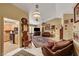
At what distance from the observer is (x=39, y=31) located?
7.92 feet

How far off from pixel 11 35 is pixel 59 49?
881 millimetres

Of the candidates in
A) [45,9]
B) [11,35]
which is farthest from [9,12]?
[45,9]

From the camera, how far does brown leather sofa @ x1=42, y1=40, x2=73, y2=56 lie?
2316 millimetres

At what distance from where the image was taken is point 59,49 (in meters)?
2.34

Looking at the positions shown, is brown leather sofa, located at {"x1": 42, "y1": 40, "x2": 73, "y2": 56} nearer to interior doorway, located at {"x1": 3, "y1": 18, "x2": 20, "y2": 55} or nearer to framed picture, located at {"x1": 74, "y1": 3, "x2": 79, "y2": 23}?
framed picture, located at {"x1": 74, "y1": 3, "x2": 79, "y2": 23}

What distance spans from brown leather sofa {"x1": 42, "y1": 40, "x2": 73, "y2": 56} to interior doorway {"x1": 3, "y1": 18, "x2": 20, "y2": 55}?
0.52m

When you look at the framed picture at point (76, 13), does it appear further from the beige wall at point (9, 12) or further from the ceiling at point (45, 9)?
the beige wall at point (9, 12)

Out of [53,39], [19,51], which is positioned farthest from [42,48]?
[19,51]

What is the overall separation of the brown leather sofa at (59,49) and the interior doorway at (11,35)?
1.71 feet

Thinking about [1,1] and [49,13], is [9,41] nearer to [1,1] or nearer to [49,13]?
[1,1]

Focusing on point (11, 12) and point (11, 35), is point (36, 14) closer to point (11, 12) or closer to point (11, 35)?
point (11, 12)

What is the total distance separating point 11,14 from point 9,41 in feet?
1.55

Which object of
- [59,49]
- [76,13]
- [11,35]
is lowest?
[59,49]

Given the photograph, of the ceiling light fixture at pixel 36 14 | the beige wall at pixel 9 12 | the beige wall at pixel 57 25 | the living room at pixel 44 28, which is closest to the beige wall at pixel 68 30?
the living room at pixel 44 28
